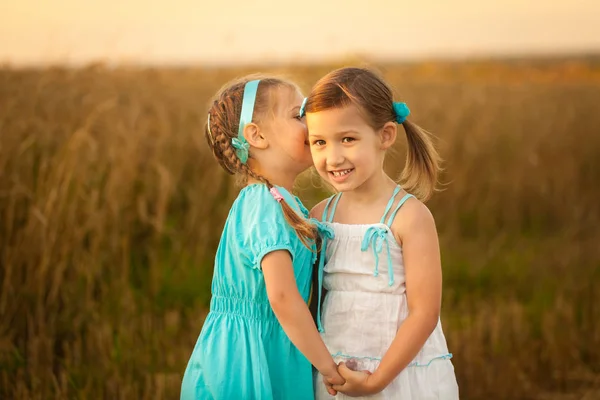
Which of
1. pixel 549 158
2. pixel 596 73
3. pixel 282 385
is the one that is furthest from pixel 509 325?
pixel 596 73

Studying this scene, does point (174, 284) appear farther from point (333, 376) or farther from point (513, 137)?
point (513, 137)

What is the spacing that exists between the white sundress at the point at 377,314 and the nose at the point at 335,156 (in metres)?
0.19

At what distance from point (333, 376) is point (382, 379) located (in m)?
0.14

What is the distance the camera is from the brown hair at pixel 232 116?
2.31 metres

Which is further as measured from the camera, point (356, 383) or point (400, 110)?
point (400, 110)

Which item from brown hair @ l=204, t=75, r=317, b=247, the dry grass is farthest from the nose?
the dry grass

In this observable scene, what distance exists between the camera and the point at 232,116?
2.33 m

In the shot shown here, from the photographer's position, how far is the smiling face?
6.95 feet

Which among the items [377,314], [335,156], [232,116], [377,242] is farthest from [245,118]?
[377,314]

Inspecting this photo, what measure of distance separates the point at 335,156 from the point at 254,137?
30 cm

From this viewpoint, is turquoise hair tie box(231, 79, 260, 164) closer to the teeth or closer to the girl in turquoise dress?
the girl in turquoise dress

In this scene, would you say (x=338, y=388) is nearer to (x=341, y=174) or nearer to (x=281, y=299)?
(x=281, y=299)

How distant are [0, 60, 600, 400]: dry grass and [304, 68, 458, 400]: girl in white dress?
52.9 inches

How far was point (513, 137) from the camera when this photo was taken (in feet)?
23.4
